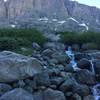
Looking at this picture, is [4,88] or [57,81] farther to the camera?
[57,81]

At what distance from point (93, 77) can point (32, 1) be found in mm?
81236

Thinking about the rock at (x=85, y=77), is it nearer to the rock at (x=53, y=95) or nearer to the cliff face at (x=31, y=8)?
the rock at (x=53, y=95)

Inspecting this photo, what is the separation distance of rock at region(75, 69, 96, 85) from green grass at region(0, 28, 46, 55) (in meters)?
6.03

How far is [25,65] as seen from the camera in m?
14.0

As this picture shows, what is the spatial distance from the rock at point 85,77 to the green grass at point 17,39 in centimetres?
603

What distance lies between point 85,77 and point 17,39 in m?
9.37

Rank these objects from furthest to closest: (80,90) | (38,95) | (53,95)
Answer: (80,90)
(38,95)
(53,95)

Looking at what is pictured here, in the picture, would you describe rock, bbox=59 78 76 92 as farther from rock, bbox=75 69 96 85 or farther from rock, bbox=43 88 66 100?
rock, bbox=75 69 96 85

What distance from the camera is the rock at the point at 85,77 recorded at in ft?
52.7

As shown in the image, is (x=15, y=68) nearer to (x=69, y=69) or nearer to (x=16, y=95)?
(x=16, y=95)

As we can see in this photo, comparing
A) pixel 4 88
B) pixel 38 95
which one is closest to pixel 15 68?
pixel 4 88

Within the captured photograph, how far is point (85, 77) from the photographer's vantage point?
1612 centimetres

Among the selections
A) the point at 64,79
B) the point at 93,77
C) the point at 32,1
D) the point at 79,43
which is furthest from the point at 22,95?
the point at 32,1

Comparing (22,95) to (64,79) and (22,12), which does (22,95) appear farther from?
(22,12)
